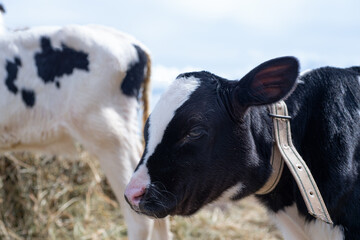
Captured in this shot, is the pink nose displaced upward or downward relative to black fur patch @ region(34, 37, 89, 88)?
upward

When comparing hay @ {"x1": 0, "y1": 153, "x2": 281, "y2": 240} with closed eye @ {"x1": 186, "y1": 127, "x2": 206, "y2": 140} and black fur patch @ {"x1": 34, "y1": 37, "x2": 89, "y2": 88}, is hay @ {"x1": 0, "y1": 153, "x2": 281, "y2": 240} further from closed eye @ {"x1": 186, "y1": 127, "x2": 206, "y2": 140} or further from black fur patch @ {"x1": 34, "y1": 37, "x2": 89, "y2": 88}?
closed eye @ {"x1": 186, "y1": 127, "x2": 206, "y2": 140}

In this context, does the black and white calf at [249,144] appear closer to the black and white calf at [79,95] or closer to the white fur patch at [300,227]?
the white fur patch at [300,227]

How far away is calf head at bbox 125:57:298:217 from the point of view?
1929 millimetres

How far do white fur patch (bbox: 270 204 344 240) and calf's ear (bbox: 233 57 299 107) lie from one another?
0.60m

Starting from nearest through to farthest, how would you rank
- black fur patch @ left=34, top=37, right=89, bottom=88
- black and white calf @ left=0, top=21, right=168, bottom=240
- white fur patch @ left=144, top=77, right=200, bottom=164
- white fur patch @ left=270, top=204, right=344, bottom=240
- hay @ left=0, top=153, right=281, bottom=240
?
white fur patch @ left=144, top=77, right=200, bottom=164 → white fur patch @ left=270, top=204, right=344, bottom=240 → black and white calf @ left=0, top=21, right=168, bottom=240 → black fur patch @ left=34, top=37, right=89, bottom=88 → hay @ left=0, top=153, right=281, bottom=240

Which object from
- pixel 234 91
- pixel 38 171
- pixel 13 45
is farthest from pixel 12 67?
pixel 234 91

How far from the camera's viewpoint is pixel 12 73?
3.67 meters

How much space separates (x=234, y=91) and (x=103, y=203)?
3621 millimetres

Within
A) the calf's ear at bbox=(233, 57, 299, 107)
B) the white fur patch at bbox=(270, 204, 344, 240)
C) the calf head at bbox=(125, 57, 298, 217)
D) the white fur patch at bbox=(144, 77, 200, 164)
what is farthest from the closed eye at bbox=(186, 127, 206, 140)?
the white fur patch at bbox=(270, 204, 344, 240)

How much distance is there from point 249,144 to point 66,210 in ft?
10.9

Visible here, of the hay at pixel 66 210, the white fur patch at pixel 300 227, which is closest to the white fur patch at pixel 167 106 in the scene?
the white fur patch at pixel 300 227

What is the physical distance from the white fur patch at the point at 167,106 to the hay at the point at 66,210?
276 cm

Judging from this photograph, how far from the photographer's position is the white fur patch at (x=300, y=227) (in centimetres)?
211

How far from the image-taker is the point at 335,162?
208 centimetres
